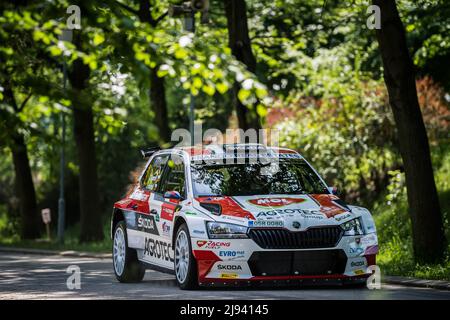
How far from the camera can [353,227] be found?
13469 mm

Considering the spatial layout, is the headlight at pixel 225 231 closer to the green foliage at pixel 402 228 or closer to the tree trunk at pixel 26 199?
the green foliage at pixel 402 228

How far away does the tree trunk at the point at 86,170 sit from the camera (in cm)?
3338

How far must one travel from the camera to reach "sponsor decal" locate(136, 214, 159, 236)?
1523 centimetres

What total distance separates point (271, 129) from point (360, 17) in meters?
4.82

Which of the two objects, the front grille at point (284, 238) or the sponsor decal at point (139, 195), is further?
the sponsor decal at point (139, 195)

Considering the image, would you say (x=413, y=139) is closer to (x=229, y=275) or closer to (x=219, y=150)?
(x=219, y=150)

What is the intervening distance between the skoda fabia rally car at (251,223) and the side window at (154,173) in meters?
0.27

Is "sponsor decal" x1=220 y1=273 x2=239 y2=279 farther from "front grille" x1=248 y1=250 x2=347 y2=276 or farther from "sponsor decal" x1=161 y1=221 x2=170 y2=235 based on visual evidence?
"sponsor decal" x1=161 y1=221 x2=170 y2=235

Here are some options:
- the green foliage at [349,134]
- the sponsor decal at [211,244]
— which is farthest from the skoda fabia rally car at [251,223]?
the green foliage at [349,134]

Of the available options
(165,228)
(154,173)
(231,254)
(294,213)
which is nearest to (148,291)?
(165,228)

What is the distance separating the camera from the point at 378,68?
1314 inches

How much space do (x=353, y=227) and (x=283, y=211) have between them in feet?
3.00

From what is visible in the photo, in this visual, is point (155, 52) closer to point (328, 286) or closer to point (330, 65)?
point (328, 286)

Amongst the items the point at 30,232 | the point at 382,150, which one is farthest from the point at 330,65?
the point at 30,232
